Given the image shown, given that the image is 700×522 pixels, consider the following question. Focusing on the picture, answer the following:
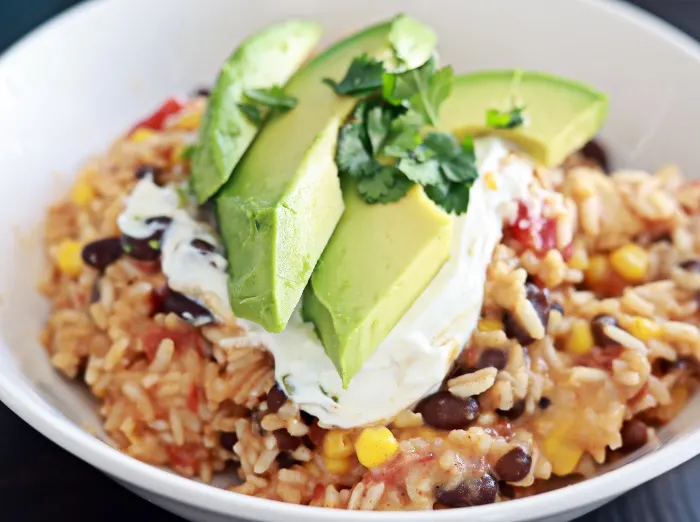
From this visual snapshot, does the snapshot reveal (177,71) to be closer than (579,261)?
No

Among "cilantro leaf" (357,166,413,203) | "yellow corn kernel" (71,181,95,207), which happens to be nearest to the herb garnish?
"cilantro leaf" (357,166,413,203)

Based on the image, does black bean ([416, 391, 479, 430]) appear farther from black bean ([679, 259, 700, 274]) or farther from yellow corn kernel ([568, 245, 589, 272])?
black bean ([679, 259, 700, 274])

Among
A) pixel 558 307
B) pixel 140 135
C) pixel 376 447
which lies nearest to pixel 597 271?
pixel 558 307

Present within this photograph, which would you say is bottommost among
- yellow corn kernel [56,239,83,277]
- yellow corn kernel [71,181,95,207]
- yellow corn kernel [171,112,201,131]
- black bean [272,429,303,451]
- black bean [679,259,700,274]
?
black bean [272,429,303,451]

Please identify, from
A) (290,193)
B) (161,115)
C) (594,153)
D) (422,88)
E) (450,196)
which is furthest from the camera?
(161,115)

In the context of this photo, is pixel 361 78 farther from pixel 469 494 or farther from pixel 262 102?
pixel 469 494

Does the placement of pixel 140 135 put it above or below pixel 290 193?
below

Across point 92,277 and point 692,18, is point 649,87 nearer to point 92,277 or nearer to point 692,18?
point 692,18
